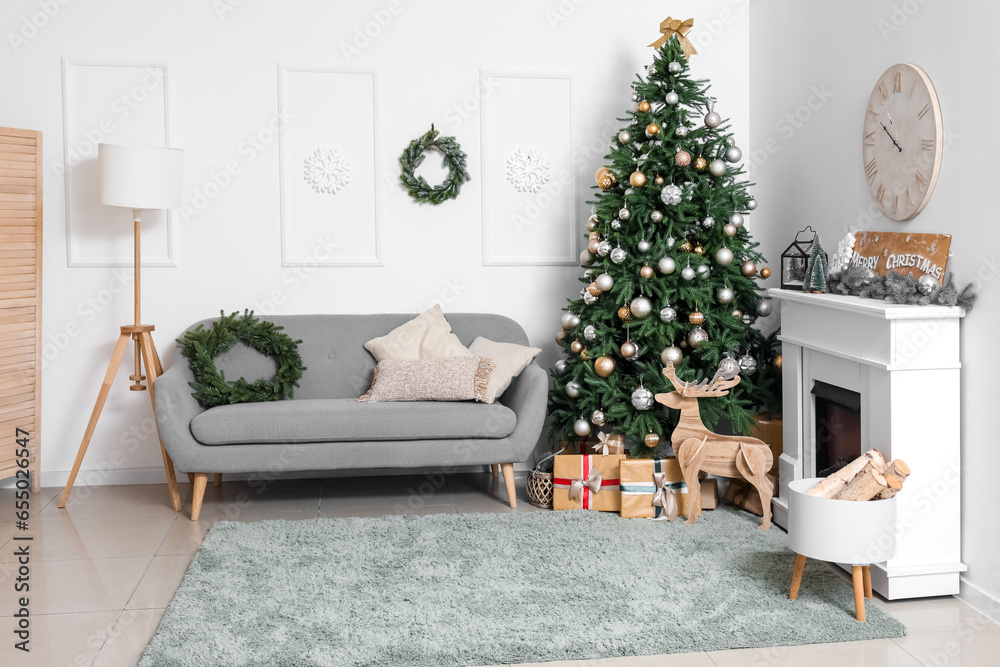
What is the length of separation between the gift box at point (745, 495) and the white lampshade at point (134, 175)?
311cm

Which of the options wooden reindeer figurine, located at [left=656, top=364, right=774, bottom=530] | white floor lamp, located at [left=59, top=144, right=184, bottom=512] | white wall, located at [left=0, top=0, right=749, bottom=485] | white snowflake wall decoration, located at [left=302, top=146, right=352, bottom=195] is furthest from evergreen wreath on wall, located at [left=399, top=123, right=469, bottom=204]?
wooden reindeer figurine, located at [left=656, top=364, right=774, bottom=530]

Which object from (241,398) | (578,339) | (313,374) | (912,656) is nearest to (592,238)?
(578,339)

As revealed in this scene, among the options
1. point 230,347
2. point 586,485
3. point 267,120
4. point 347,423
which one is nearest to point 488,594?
point 586,485

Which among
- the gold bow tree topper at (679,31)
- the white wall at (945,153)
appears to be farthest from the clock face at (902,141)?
the gold bow tree topper at (679,31)

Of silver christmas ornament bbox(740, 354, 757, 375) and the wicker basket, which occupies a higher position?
silver christmas ornament bbox(740, 354, 757, 375)

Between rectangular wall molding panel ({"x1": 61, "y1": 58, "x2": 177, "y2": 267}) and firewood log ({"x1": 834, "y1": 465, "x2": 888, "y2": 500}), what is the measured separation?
3.62 meters

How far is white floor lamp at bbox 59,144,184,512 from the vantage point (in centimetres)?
419

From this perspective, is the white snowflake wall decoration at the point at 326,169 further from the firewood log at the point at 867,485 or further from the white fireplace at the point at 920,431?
the firewood log at the point at 867,485

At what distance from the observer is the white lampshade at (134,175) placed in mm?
4188

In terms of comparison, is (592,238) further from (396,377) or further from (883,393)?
(883,393)

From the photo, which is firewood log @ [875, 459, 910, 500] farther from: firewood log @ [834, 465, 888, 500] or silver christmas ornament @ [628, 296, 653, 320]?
silver christmas ornament @ [628, 296, 653, 320]

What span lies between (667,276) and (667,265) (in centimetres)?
9

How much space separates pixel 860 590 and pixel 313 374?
112 inches

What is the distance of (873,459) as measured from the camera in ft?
9.62
